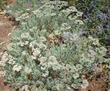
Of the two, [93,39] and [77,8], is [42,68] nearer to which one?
[93,39]

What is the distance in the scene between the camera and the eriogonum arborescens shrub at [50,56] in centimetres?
489

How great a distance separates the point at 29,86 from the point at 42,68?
333 mm

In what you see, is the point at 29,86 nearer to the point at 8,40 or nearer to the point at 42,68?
the point at 42,68

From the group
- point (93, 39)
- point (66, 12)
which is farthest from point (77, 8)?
point (93, 39)

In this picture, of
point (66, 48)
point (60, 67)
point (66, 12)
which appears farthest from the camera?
point (66, 12)

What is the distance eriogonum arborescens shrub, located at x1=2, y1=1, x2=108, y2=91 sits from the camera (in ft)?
16.0

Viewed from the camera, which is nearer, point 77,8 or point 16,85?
point 16,85

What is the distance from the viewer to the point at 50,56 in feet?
16.1

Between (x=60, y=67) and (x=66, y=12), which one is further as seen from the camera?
(x=66, y=12)

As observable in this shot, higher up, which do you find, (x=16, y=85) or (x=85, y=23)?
(x=85, y=23)

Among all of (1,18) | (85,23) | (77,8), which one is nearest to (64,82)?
(85,23)

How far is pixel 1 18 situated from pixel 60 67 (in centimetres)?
243

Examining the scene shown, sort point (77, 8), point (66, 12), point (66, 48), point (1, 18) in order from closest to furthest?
1. point (66, 48)
2. point (66, 12)
3. point (77, 8)
4. point (1, 18)

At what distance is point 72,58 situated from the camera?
509cm
